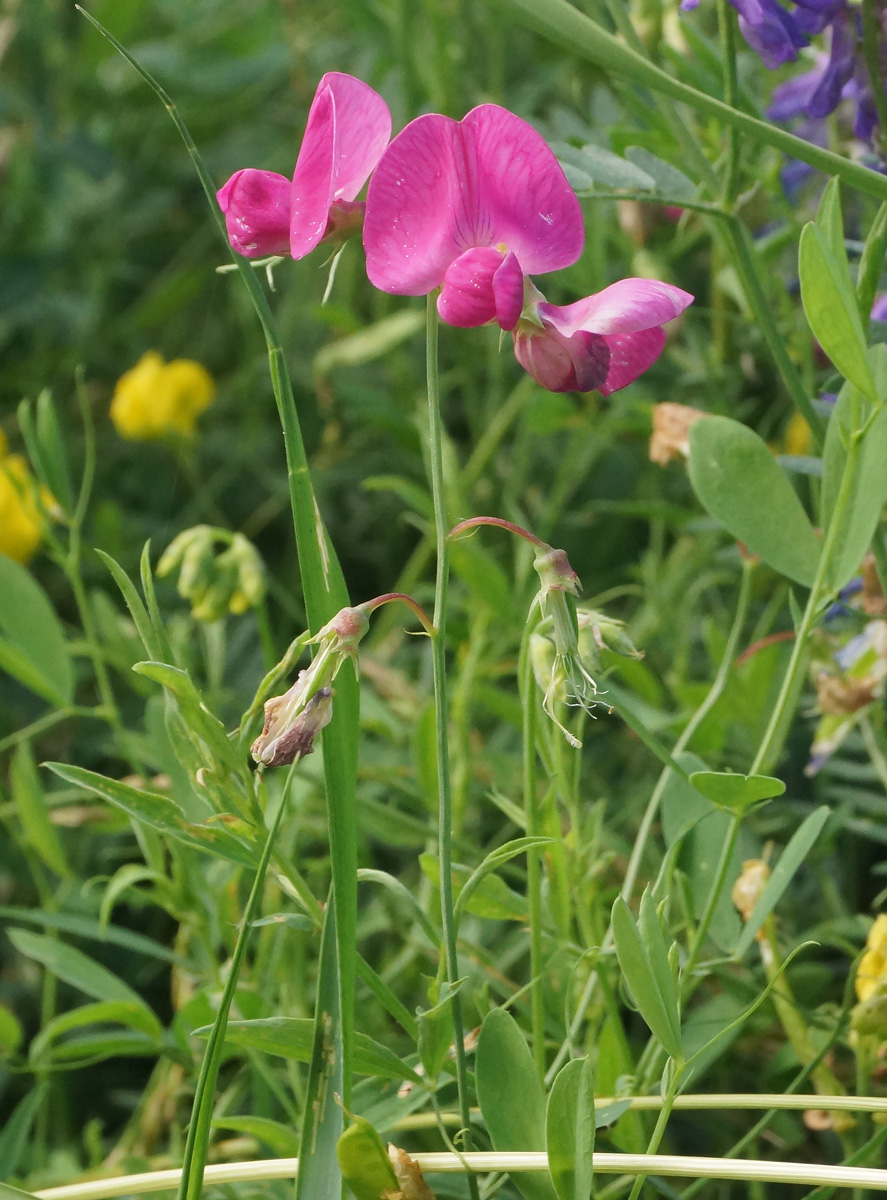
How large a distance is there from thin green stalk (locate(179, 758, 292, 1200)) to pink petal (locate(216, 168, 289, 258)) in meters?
0.16

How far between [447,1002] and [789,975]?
0.26 m

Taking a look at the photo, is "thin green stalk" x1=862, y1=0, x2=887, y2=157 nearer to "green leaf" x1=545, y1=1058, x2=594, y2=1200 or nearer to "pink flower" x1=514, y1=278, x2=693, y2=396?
"pink flower" x1=514, y1=278, x2=693, y2=396

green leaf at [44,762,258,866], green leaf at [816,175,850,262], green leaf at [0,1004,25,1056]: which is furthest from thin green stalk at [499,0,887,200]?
green leaf at [0,1004,25,1056]

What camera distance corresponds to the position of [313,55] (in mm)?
1341

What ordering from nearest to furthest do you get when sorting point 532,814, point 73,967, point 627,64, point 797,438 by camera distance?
point 627,64, point 532,814, point 73,967, point 797,438

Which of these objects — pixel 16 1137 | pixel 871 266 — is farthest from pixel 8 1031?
pixel 871 266

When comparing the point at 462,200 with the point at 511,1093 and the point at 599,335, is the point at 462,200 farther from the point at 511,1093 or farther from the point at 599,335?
the point at 511,1093

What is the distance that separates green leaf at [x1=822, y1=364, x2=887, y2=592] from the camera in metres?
0.40

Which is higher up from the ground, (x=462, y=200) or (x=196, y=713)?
(x=462, y=200)

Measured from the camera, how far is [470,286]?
348 millimetres

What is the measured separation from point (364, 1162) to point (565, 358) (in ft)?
0.77

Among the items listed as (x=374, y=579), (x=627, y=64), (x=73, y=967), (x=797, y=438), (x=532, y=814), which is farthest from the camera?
(x=374, y=579)

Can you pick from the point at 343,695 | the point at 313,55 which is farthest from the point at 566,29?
the point at 313,55

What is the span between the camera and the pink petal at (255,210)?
0.38 meters
